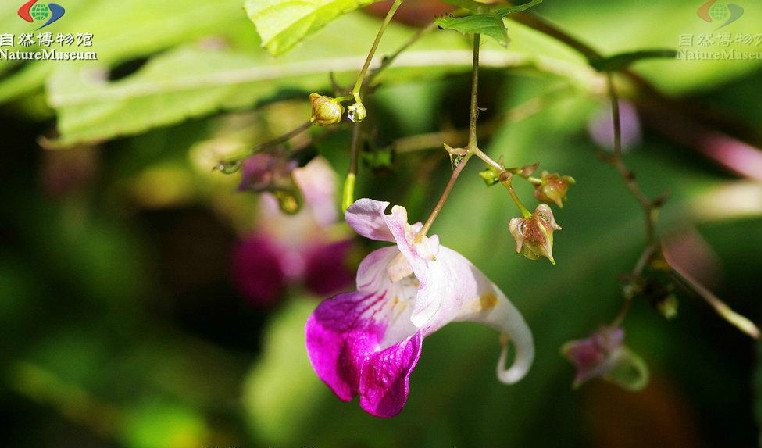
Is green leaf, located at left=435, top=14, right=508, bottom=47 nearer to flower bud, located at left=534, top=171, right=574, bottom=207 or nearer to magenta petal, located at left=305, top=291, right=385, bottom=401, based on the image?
flower bud, located at left=534, top=171, right=574, bottom=207

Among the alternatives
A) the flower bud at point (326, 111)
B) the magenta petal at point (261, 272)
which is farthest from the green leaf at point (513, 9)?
the magenta petal at point (261, 272)

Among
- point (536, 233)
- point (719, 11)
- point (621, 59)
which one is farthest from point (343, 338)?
point (719, 11)

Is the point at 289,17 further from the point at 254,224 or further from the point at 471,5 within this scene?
the point at 254,224

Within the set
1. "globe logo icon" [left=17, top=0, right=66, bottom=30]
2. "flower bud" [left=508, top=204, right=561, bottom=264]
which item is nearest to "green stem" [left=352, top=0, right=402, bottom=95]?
"flower bud" [left=508, top=204, right=561, bottom=264]

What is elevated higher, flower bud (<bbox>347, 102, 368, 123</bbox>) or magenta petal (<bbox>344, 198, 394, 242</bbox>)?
flower bud (<bbox>347, 102, 368, 123</bbox>)

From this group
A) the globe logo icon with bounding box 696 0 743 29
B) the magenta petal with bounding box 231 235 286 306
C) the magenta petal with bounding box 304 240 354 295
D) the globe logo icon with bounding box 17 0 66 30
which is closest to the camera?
the globe logo icon with bounding box 17 0 66 30

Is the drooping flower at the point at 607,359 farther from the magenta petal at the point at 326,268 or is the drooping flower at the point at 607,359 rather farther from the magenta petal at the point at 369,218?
the magenta petal at the point at 326,268

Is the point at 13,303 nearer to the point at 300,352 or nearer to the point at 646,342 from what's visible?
the point at 300,352
